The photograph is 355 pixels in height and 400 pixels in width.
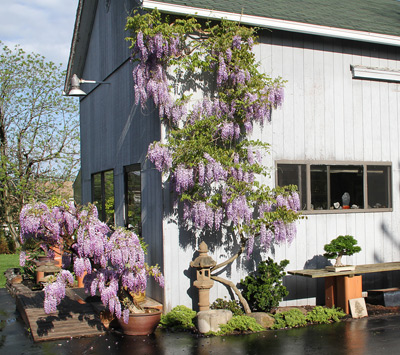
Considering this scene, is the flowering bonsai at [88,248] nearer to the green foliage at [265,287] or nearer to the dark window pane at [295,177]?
the green foliage at [265,287]

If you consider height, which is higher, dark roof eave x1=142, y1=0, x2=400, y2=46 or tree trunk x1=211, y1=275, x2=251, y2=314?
dark roof eave x1=142, y1=0, x2=400, y2=46

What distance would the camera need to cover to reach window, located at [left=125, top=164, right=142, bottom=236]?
415 inches

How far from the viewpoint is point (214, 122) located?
9180 mm

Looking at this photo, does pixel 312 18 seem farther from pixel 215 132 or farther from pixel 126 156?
pixel 126 156

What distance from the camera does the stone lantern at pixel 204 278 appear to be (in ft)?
29.2

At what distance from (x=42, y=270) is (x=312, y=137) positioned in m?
6.14

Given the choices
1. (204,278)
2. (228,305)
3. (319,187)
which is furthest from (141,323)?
(319,187)

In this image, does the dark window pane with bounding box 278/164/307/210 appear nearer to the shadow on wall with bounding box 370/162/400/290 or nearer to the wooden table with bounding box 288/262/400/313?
the wooden table with bounding box 288/262/400/313

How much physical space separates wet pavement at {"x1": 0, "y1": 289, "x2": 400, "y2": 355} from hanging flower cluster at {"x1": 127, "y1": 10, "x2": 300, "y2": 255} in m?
1.56

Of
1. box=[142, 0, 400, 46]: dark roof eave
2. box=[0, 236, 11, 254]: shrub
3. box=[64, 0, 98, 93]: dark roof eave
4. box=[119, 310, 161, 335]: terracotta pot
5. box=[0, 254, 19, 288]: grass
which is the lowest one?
box=[0, 254, 19, 288]: grass

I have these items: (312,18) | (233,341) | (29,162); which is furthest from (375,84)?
(29,162)

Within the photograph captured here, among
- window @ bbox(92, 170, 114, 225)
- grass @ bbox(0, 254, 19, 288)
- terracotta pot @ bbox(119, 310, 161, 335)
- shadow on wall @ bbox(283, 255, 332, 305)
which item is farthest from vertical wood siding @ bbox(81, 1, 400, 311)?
grass @ bbox(0, 254, 19, 288)

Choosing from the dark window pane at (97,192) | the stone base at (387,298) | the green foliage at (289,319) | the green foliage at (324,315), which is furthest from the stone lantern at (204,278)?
the dark window pane at (97,192)

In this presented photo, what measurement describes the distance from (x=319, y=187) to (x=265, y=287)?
2325 millimetres
